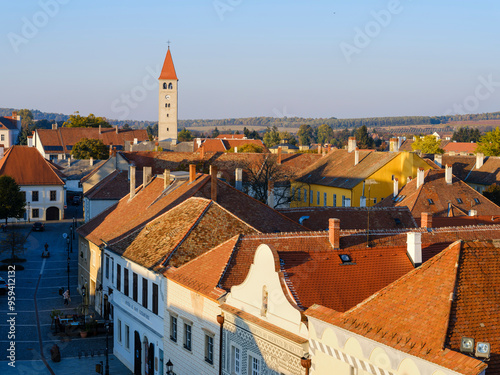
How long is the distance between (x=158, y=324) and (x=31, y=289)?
20285mm

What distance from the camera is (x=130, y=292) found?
3164cm

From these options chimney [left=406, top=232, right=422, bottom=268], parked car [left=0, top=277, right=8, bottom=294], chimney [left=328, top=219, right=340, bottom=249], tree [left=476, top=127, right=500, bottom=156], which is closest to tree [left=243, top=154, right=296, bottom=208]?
parked car [left=0, top=277, right=8, bottom=294]

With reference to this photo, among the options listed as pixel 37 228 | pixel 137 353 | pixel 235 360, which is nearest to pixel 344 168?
pixel 37 228

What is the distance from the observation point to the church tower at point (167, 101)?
151 m

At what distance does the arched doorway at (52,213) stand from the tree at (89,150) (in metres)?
35.4

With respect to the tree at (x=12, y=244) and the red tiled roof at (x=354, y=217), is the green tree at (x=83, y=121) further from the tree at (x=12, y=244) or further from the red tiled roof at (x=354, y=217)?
the red tiled roof at (x=354, y=217)

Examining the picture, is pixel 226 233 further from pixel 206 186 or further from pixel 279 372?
pixel 279 372

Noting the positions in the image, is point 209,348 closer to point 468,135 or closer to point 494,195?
point 494,195

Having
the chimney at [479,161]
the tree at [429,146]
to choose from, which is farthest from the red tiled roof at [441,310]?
the tree at [429,146]

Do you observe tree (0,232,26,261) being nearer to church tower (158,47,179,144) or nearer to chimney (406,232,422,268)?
chimney (406,232,422,268)

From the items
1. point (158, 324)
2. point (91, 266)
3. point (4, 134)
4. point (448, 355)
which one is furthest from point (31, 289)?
point (4, 134)

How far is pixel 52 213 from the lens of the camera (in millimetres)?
81125

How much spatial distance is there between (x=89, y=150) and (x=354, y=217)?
86281 millimetres

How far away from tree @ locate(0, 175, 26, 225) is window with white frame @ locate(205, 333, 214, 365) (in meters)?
51.2
